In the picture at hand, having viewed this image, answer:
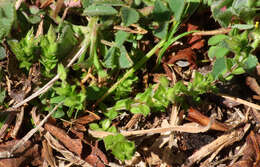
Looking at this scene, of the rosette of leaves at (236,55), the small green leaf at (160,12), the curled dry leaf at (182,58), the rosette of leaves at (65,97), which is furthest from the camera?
the curled dry leaf at (182,58)

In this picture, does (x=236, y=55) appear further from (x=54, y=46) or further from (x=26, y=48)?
(x=26, y=48)

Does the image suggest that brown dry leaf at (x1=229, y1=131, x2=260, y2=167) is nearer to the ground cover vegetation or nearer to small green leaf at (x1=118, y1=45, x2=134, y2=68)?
the ground cover vegetation

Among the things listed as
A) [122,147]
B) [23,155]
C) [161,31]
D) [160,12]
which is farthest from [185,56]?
[23,155]

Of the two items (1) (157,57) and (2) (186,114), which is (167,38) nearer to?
(1) (157,57)

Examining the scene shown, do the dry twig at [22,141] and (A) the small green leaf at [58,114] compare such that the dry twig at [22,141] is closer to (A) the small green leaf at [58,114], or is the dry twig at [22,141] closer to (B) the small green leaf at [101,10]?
(A) the small green leaf at [58,114]

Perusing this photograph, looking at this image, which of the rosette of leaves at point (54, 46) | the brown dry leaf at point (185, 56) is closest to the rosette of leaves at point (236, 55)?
the brown dry leaf at point (185, 56)

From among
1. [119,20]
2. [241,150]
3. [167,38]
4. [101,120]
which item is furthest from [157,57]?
[241,150]
